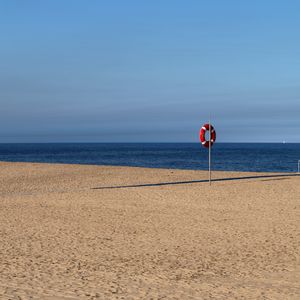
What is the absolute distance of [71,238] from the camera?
9320 millimetres

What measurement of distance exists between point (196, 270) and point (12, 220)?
571 centimetres

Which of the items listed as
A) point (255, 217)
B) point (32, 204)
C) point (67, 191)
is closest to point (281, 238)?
point (255, 217)

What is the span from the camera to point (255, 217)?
463 inches

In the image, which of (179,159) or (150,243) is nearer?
(150,243)

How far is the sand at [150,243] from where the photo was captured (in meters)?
6.14

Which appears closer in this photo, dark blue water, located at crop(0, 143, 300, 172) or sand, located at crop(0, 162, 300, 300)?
sand, located at crop(0, 162, 300, 300)

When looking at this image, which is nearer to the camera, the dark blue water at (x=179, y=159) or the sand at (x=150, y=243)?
the sand at (x=150, y=243)

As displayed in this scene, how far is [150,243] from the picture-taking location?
8906 millimetres

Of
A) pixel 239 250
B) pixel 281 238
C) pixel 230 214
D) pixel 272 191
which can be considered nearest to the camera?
pixel 239 250

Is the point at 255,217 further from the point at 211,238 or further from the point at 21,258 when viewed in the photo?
the point at 21,258

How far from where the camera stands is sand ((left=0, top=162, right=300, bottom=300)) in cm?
614

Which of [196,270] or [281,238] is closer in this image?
[196,270]

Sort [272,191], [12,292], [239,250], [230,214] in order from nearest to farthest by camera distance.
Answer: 1. [12,292]
2. [239,250]
3. [230,214]
4. [272,191]

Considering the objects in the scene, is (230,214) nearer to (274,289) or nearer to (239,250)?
(239,250)
